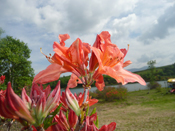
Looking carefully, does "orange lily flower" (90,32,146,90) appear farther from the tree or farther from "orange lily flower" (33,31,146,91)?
the tree

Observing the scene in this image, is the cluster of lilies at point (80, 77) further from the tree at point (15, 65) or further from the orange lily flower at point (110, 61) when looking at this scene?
the tree at point (15, 65)

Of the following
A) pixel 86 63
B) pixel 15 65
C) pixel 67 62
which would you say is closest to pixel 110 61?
pixel 86 63

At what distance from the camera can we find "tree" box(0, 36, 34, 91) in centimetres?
1927

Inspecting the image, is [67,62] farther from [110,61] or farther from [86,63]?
[110,61]

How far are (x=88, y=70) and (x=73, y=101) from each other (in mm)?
238

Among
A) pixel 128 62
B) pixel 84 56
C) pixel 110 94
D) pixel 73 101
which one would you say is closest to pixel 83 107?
pixel 73 101

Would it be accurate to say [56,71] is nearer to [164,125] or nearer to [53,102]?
[53,102]

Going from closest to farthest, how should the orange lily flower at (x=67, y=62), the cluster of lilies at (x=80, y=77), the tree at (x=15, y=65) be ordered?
the cluster of lilies at (x=80, y=77) < the orange lily flower at (x=67, y=62) < the tree at (x=15, y=65)

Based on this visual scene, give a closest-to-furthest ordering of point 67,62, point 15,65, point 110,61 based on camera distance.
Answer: point 67,62 → point 110,61 → point 15,65

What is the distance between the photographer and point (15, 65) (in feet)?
68.6

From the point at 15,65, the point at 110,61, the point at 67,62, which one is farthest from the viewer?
the point at 15,65

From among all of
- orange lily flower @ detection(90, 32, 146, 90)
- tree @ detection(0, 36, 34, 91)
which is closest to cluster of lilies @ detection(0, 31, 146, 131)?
orange lily flower @ detection(90, 32, 146, 90)

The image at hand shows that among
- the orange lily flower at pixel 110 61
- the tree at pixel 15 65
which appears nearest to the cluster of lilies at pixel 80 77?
the orange lily flower at pixel 110 61

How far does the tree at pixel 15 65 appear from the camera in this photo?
19266 mm
